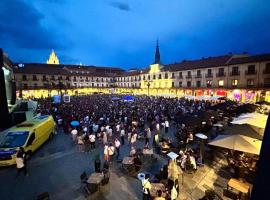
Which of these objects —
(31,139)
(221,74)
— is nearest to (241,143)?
(31,139)

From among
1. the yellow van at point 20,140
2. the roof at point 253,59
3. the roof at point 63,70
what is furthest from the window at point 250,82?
the roof at point 63,70

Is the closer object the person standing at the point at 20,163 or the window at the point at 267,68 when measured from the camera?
the person standing at the point at 20,163

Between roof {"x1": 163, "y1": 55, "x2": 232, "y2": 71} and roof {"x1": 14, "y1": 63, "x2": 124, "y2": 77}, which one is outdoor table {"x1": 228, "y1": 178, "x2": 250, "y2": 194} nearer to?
roof {"x1": 163, "y1": 55, "x2": 232, "y2": 71}

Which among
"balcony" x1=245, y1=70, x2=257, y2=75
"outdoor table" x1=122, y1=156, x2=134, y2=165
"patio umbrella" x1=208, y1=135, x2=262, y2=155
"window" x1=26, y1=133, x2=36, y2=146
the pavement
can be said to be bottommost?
the pavement

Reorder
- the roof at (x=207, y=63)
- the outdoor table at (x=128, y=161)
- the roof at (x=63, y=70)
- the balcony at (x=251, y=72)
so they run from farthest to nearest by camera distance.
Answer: the roof at (x=63, y=70)
the roof at (x=207, y=63)
the balcony at (x=251, y=72)
the outdoor table at (x=128, y=161)

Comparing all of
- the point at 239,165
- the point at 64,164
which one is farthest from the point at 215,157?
the point at 64,164

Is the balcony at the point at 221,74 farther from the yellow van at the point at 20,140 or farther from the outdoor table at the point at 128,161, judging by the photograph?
the yellow van at the point at 20,140

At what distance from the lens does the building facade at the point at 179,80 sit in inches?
1298

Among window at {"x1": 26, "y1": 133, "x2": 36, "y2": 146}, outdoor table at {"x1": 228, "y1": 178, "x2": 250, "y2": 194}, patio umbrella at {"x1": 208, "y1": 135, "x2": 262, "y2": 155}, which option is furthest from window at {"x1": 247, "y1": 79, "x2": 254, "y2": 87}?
window at {"x1": 26, "y1": 133, "x2": 36, "y2": 146}

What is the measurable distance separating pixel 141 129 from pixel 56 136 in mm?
8199

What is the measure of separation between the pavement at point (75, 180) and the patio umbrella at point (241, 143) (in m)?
1.66

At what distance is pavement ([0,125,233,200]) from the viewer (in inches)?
269

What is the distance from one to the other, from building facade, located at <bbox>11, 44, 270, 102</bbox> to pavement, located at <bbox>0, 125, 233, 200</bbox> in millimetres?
23190

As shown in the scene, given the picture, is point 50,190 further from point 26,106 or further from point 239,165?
point 26,106
